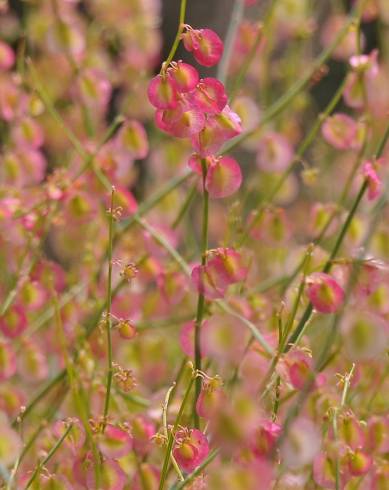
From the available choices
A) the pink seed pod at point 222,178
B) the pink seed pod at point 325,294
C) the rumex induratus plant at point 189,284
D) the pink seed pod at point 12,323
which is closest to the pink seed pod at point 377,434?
the rumex induratus plant at point 189,284

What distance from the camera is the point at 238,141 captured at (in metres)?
1.12

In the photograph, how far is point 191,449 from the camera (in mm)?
700

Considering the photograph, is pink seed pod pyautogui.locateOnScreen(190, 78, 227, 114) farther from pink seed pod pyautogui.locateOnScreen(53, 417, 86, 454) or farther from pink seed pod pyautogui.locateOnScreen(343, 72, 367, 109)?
pink seed pod pyautogui.locateOnScreen(343, 72, 367, 109)

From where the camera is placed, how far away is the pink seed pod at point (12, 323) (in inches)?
39.7

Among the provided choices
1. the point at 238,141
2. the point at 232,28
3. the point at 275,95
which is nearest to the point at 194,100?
the point at 238,141

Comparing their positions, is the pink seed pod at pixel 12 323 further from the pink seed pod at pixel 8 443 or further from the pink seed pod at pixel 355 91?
the pink seed pod at pixel 355 91

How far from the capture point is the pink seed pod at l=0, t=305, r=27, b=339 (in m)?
1.01

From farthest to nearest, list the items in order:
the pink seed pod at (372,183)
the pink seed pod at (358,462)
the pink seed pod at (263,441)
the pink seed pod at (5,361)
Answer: the pink seed pod at (5,361)
the pink seed pod at (372,183)
the pink seed pod at (358,462)
the pink seed pod at (263,441)

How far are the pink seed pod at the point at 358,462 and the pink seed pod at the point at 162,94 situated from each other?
29cm

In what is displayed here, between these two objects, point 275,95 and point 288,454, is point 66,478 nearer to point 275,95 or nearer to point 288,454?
point 288,454

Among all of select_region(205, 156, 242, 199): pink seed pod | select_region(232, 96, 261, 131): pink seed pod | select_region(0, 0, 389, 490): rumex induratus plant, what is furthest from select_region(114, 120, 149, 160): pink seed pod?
select_region(205, 156, 242, 199): pink seed pod

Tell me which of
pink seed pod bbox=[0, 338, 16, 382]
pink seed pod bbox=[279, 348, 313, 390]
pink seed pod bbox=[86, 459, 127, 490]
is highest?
pink seed pod bbox=[279, 348, 313, 390]

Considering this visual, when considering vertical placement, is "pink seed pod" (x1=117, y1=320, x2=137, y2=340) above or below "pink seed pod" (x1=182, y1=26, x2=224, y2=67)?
below

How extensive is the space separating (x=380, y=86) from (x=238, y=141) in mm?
175
